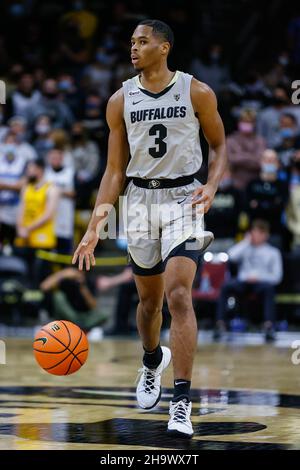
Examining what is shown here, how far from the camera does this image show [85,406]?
25.4ft

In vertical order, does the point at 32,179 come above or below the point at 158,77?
above

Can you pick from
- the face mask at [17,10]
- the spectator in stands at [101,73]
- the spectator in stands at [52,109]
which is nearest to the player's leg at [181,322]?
the spectator in stands at [52,109]

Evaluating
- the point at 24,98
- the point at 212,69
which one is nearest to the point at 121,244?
the point at 24,98

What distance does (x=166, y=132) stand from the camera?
6938 mm

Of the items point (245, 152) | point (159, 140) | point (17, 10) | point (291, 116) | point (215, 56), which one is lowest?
point (159, 140)

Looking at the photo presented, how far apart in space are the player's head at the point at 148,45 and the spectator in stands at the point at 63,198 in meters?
8.32

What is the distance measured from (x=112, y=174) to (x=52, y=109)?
1141 cm

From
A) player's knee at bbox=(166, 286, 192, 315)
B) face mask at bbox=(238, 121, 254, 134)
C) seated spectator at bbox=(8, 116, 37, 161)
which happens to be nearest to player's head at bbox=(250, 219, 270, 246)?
face mask at bbox=(238, 121, 254, 134)

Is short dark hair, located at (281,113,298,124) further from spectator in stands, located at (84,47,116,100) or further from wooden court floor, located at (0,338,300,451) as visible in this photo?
wooden court floor, located at (0,338,300,451)

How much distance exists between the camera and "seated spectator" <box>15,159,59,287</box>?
49.6 ft

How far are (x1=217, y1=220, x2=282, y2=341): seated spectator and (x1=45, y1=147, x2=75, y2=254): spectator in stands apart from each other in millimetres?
2465

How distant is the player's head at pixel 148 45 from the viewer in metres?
6.96

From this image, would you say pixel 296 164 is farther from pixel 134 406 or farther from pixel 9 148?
pixel 134 406
